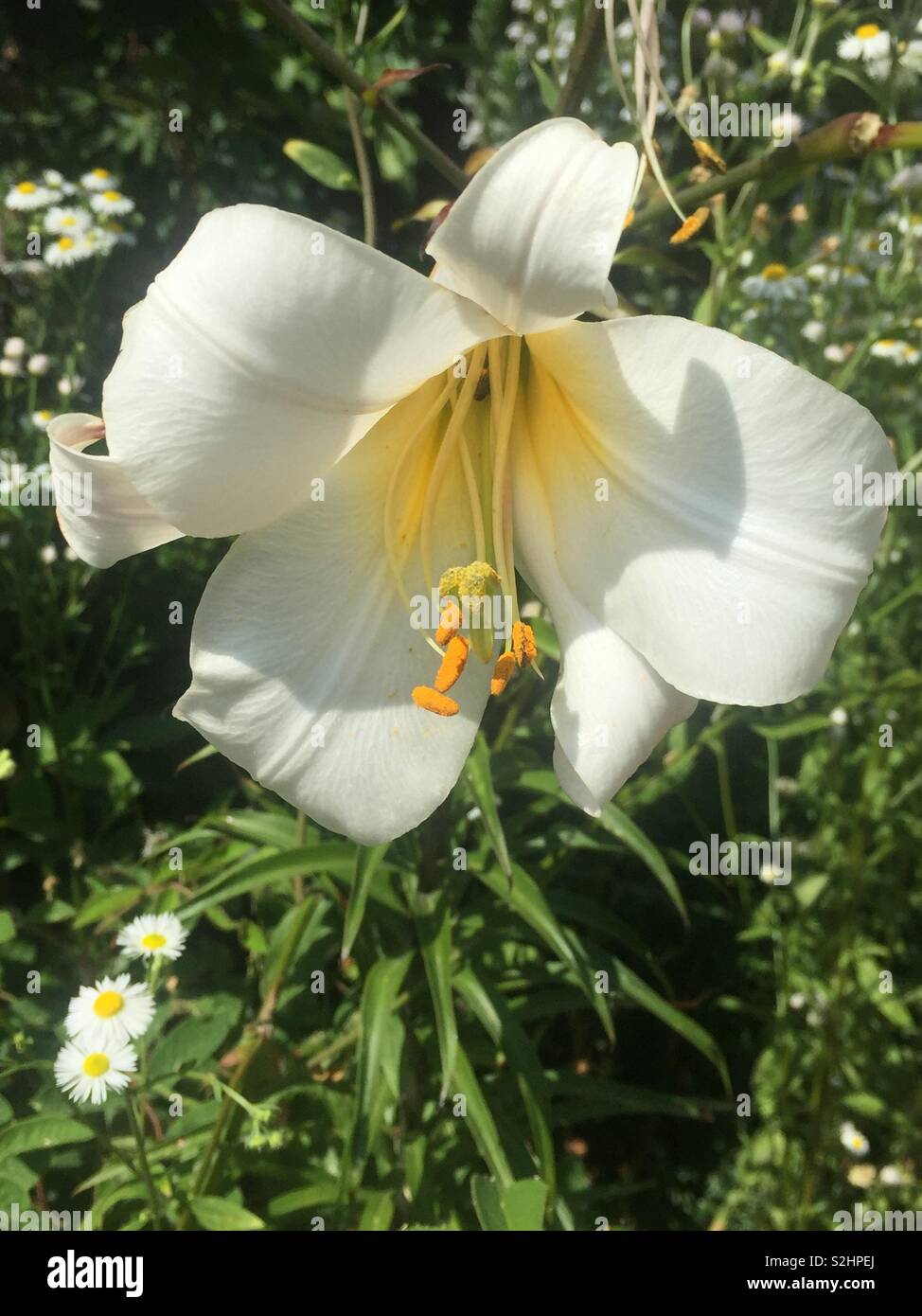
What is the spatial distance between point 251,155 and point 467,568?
179 cm

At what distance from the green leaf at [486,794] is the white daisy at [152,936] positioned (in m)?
0.36

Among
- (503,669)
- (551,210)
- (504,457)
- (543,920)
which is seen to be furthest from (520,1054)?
(551,210)

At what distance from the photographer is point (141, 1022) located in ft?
3.44

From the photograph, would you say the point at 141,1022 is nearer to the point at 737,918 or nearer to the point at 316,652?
the point at 316,652

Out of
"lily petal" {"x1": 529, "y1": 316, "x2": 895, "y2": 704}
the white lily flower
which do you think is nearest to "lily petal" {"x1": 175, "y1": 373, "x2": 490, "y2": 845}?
the white lily flower

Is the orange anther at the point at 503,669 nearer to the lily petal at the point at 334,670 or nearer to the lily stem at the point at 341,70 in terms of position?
the lily petal at the point at 334,670

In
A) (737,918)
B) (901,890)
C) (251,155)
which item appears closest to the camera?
(901,890)

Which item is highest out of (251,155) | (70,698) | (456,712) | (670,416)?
(251,155)

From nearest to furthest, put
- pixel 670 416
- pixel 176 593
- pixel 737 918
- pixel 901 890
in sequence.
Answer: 1. pixel 670 416
2. pixel 901 890
3. pixel 737 918
4. pixel 176 593

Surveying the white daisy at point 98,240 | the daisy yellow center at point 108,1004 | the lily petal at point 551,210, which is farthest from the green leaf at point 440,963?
the white daisy at point 98,240

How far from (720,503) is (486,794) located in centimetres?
47

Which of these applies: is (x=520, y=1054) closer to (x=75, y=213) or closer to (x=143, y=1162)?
(x=143, y=1162)

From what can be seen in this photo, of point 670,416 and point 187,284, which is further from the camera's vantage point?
point 670,416

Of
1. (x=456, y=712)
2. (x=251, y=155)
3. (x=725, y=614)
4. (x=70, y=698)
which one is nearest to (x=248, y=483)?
(x=456, y=712)
